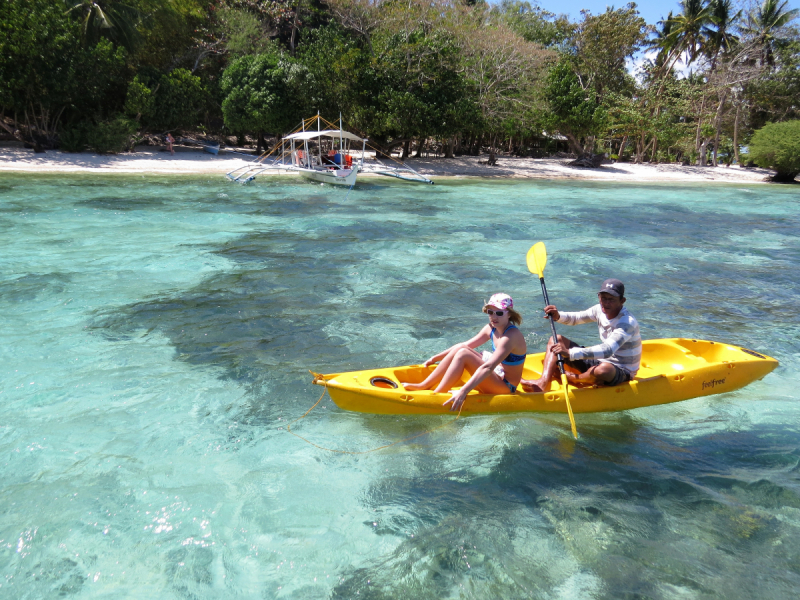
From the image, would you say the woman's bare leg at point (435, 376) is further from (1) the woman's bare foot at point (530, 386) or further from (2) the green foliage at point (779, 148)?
(2) the green foliage at point (779, 148)

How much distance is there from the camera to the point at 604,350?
500cm

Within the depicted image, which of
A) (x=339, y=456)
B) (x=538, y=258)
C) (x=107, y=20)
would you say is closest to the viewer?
(x=339, y=456)

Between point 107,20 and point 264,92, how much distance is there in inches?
296

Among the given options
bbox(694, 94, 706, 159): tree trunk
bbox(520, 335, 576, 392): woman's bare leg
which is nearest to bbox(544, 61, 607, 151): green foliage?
bbox(694, 94, 706, 159): tree trunk

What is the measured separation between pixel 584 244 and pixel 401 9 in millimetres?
18073

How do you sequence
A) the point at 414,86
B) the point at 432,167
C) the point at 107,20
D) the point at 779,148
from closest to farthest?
the point at 107,20 → the point at 414,86 → the point at 779,148 → the point at 432,167

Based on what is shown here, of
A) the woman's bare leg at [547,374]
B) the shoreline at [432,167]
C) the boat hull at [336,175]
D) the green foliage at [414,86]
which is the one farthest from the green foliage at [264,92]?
the woman's bare leg at [547,374]

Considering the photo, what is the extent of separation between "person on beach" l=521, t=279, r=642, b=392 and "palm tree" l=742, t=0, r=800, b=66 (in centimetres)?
3856

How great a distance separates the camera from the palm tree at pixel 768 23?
34.5 meters

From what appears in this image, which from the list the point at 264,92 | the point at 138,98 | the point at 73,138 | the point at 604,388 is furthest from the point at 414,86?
the point at 604,388

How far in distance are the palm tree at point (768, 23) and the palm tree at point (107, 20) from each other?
3576 cm

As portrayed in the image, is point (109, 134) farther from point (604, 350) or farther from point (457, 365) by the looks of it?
point (604, 350)

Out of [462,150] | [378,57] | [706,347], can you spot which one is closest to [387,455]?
[706,347]

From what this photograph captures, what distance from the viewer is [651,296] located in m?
9.40
